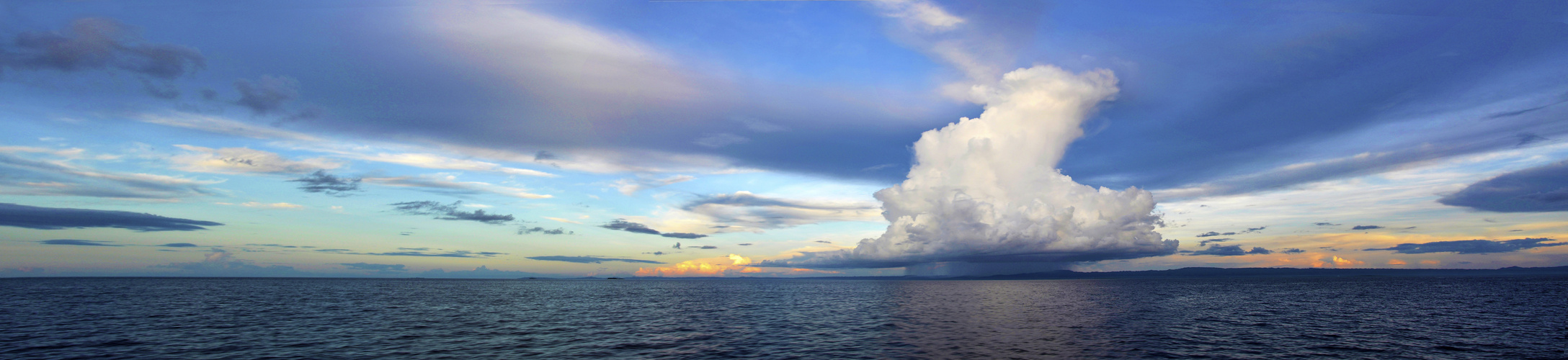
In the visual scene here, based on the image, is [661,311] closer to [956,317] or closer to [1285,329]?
[956,317]

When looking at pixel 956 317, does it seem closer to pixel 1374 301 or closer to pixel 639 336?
pixel 639 336

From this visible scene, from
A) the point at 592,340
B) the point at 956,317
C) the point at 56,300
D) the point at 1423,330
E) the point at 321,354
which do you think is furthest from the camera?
the point at 56,300

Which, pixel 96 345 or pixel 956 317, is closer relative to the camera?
pixel 96 345

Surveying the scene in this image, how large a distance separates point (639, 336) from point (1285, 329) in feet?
200

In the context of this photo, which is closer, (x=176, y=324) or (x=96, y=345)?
(x=96, y=345)

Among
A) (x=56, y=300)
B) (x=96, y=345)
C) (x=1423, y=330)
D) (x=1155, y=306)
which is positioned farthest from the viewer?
(x=56, y=300)

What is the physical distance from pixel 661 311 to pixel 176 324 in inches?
2038

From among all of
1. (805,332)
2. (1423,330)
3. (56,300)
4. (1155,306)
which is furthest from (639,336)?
(56,300)

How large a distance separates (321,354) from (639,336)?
2288cm

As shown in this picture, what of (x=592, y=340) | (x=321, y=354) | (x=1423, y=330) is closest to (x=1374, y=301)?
(x=1423, y=330)

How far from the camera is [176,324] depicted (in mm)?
62625

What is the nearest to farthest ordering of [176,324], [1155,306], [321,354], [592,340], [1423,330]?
[321,354]
[592,340]
[1423,330]
[176,324]
[1155,306]

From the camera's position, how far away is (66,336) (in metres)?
52.2

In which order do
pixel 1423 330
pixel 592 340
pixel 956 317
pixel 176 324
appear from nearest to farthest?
pixel 592 340, pixel 1423 330, pixel 176 324, pixel 956 317
